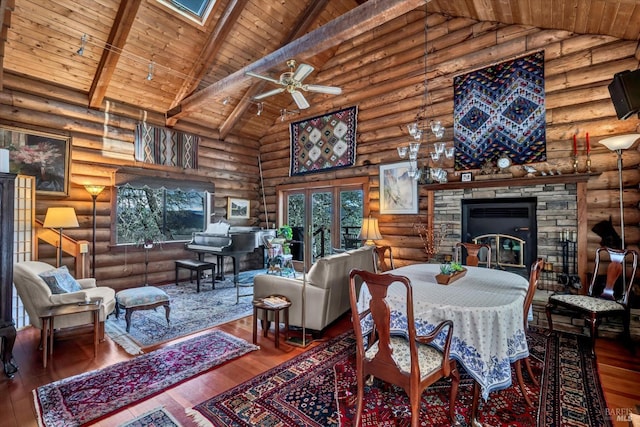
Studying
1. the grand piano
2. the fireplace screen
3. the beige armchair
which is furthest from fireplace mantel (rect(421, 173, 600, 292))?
the beige armchair

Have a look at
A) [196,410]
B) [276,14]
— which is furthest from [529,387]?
[276,14]

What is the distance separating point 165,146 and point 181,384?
5433 millimetres

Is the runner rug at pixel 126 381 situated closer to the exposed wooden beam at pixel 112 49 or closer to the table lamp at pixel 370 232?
the table lamp at pixel 370 232

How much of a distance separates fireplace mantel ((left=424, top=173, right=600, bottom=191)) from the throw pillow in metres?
5.31

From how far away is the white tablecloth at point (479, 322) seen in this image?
200 centimetres

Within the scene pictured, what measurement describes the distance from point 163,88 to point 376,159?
4613 millimetres

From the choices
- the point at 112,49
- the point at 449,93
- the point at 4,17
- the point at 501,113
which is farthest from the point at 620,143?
the point at 4,17

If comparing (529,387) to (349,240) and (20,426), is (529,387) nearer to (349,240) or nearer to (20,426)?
(20,426)

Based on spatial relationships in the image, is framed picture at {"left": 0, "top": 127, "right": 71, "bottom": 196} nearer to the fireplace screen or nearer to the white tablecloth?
the white tablecloth

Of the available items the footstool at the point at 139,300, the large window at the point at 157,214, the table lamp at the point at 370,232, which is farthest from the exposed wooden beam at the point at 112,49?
the table lamp at the point at 370,232

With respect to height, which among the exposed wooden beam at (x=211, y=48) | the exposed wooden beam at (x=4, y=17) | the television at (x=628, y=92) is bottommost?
the television at (x=628, y=92)

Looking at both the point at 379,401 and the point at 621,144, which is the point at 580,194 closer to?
the point at 621,144

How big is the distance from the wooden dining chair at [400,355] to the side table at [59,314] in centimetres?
287

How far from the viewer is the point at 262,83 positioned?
669cm
